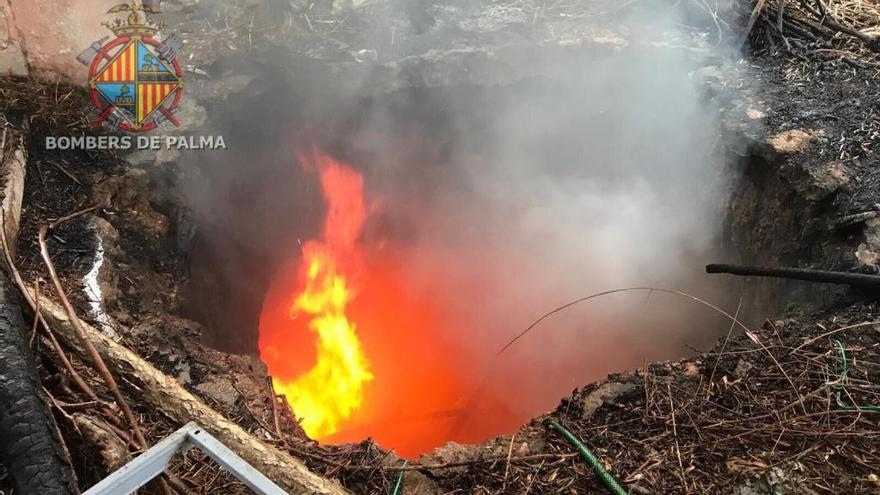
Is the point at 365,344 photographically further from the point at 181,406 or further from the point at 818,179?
the point at 818,179

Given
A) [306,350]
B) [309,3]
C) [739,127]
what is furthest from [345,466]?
[309,3]

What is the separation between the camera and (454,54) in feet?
16.0

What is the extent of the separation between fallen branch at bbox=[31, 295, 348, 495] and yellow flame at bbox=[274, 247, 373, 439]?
193cm

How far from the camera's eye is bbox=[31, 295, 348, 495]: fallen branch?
220cm

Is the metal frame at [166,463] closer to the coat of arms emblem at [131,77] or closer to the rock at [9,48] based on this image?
the coat of arms emblem at [131,77]

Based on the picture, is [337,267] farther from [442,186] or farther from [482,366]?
[482,366]

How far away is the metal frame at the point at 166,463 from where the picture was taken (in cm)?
188

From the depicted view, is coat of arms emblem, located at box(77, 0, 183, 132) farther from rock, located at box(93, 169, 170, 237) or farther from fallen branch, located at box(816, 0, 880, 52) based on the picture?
fallen branch, located at box(816, 0, 880, 52)

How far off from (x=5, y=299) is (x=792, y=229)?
4.50 m

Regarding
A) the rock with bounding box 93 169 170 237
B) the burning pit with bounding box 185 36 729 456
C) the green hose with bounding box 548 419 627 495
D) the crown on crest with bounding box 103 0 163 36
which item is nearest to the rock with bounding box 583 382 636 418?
the green hose with bounding box 548 419 627 495

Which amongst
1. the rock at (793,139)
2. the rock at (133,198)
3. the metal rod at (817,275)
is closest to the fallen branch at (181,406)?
the rock at (133,198)

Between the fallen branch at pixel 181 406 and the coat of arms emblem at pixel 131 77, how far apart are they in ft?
6.63

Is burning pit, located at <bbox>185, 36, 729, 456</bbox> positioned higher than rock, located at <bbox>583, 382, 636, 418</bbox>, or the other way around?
burning pit, located at <bbox>185, 36, 729, 456</bbox>

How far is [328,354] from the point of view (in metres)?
4.87
